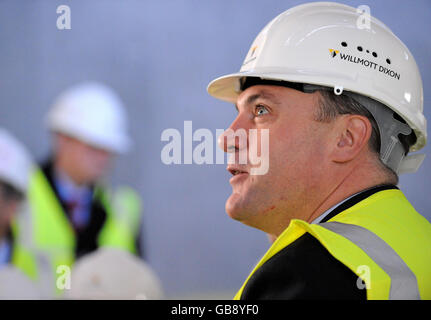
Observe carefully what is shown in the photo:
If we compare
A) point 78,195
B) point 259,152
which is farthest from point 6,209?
point 259,152

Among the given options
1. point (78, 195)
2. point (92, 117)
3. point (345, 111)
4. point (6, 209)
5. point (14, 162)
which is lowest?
point (345, 111)

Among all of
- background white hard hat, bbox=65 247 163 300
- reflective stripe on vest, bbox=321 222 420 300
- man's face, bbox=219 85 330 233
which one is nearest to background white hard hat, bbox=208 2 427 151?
man's face, bbox=219 85 330 233

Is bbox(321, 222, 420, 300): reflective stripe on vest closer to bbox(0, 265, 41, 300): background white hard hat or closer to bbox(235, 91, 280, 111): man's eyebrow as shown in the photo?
bbox(235, 91, 280, 111): man's eyebrow

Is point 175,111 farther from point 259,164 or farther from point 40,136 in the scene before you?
point 259,164

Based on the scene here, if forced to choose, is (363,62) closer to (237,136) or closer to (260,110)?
(260,110)

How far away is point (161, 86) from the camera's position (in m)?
5.19

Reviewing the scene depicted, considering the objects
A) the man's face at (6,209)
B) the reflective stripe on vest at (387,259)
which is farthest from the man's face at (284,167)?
A: the man's face at (6,209)

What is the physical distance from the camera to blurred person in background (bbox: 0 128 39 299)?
4.10 metres

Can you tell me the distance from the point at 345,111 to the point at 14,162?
3.60m

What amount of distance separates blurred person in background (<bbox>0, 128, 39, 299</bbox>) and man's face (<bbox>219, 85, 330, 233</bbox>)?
278 centimetres

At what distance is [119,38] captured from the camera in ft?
17.1

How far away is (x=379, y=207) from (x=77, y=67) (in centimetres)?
430

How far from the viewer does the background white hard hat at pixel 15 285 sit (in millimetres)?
4020

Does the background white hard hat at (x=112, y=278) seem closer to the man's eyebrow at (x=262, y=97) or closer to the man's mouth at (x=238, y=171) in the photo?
the man's mouth at (x=238, y=171)
